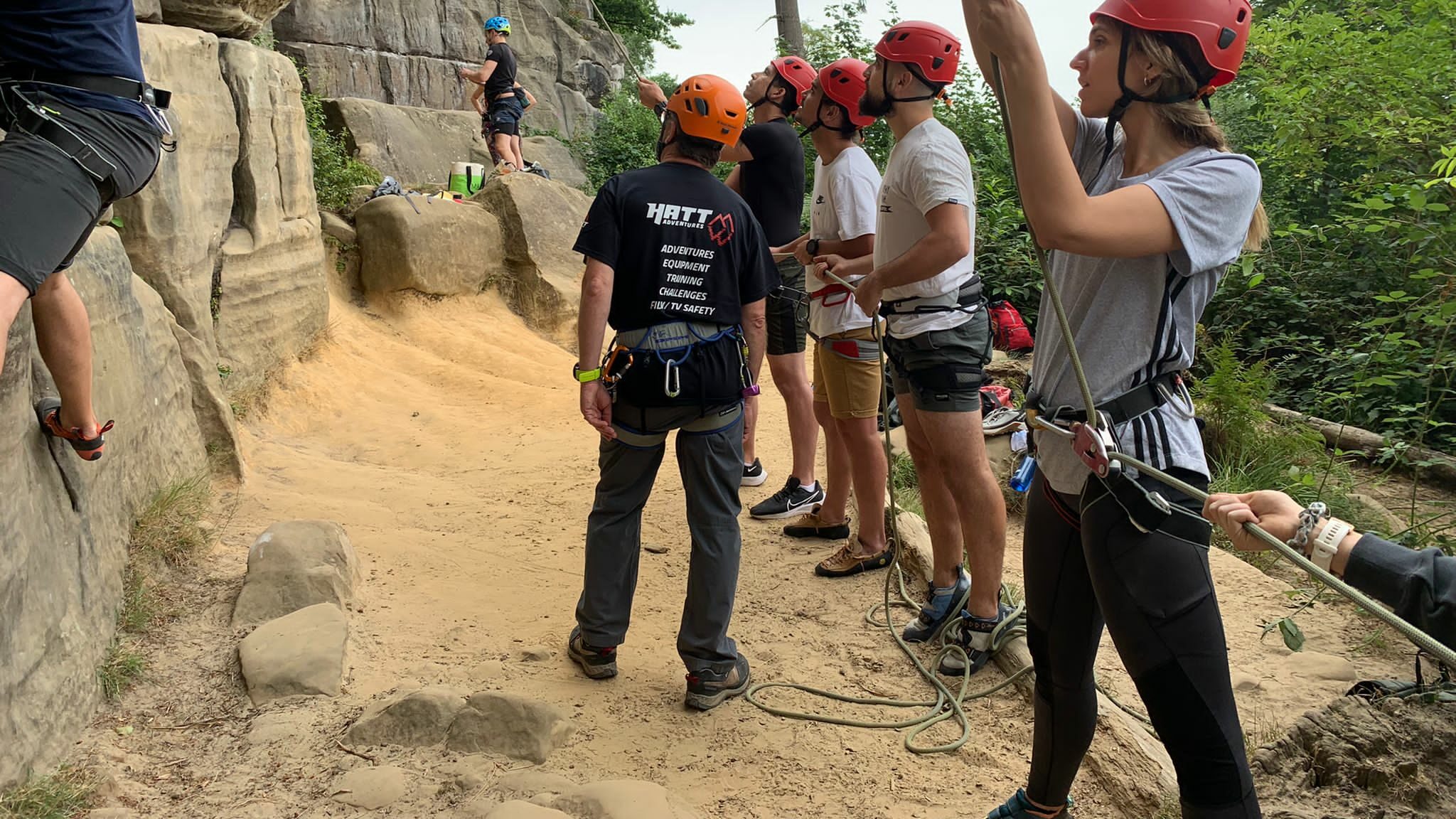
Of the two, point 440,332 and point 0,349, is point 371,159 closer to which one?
point 440,332

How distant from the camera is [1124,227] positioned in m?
1.74

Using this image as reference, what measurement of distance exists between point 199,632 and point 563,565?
1.62 meters

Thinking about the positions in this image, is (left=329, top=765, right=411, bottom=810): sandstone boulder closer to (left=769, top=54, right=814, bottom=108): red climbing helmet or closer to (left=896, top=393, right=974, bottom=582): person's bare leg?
(left=896, top=393, right=974, bottom=582): person's bare leg

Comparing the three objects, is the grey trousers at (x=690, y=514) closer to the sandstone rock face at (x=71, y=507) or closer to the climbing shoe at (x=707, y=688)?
the climbing shoe at (x=707, y=688)

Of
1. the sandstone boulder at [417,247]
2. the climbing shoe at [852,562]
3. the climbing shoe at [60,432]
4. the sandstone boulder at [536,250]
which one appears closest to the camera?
the climbing shoe at [60,432]

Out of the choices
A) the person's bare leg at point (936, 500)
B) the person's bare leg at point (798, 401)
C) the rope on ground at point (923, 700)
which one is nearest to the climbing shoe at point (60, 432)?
the rope on ground at point (923, 700)

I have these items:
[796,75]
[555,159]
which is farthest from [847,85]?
[555,159]

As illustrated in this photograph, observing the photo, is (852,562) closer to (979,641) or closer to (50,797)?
(979,641)

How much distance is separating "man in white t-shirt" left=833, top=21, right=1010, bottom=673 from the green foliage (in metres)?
2.60

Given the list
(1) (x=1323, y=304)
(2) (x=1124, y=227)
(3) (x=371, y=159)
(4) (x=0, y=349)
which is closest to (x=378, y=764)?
(4) (x=0, y=349)

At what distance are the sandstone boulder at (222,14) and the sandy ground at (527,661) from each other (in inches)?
83.5

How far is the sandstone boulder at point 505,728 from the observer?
2.93 metres

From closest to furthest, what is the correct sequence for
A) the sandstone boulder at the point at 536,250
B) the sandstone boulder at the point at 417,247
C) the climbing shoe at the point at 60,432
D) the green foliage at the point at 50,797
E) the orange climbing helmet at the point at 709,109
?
the green foliage at the point at 50,797, the climbing shoe at the point at 60,432, the orange climbing helmet at the point at 709,109, the sandstone boulder at the point at 417,247, the sandstone boulder at the point at 536,250

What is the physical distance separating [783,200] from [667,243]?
1983mm
